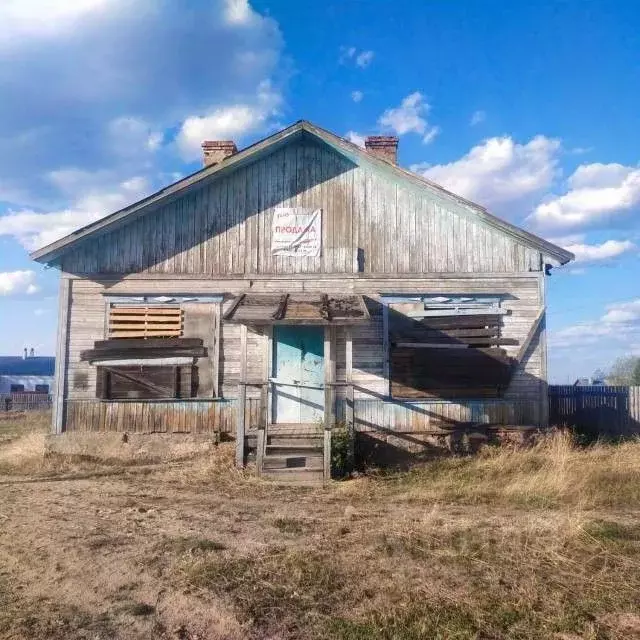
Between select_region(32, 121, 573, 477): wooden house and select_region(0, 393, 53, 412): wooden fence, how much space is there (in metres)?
25.6

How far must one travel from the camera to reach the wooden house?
42.3 feet

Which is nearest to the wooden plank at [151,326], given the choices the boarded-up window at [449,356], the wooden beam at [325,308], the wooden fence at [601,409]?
the wooden beam at [325,308]

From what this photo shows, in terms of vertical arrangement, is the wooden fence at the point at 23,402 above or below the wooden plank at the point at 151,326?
below

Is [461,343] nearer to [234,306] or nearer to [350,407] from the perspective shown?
[350,407]

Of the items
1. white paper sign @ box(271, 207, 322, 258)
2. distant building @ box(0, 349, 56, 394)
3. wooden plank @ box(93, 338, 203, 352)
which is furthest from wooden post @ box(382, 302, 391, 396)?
distant building @ box(0, 349, 56, 394)

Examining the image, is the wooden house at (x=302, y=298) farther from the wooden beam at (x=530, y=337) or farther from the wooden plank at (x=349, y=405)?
the wooden plank at (x=349, y=405)

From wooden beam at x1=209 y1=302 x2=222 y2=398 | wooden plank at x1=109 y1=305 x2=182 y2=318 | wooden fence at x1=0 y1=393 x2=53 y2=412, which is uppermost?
wooden plank at x1=109 y1=305 x2=182 y2=318

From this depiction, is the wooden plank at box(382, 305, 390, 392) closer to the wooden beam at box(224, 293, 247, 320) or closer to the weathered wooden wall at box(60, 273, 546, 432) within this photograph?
the weathered wooden wall at box(60, 273, 546, 432)

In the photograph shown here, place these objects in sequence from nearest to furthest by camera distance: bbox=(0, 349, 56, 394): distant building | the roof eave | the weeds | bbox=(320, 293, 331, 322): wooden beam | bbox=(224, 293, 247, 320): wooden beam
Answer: the weeds < bbox=(320, 293, 331, 322): wooden beam < bbox=(224, 293, 247, 320): wooden beam < the roof eave < bbox=(0, 349, 56, 394): distant building

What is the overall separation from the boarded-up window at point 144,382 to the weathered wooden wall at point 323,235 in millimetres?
2110

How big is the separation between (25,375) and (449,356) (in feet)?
171

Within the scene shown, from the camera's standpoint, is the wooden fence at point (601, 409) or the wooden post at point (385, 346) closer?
the wooden post at point (385, 346)

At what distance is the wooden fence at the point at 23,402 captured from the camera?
35625 mm

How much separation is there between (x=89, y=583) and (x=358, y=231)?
9299 mm
